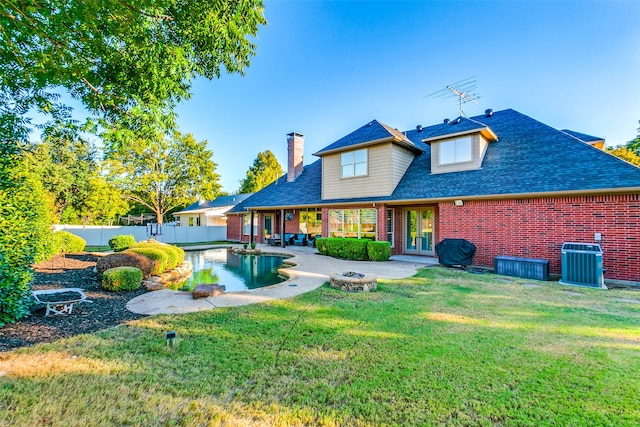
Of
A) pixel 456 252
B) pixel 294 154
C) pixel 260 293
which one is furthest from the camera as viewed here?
pixel 294 154

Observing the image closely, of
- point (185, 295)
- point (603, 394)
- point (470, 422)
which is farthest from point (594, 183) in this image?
point (185, 295)

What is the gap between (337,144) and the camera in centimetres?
1514

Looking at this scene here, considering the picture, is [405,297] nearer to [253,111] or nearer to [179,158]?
[253,111]

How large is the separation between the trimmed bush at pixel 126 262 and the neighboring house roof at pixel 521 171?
29.9 feet

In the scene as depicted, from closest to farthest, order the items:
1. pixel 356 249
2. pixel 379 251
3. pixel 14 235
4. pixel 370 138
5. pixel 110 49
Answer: pixel 14 235 → pixel 110 49 → pixel 379 251 → pixel 356 249 → pixel 370 138

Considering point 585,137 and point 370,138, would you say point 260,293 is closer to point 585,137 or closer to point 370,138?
point 370,138

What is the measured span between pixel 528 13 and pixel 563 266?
28.3 feet

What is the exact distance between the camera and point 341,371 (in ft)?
10.3

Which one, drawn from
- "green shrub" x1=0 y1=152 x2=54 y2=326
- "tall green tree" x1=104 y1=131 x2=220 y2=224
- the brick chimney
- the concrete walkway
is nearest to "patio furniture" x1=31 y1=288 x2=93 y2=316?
"green shrub" x1=0 y1=152 x2=54 y2=326

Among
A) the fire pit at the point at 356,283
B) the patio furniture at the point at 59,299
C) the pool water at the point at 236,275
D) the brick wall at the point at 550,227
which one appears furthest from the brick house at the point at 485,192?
the patio furniture at the point at 59,299

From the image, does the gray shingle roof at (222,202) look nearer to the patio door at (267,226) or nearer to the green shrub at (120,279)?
the patio door at (267,226)

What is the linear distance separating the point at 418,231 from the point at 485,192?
397 centimetres

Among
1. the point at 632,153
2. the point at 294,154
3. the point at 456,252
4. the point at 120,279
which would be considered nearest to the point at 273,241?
the point at 294,154

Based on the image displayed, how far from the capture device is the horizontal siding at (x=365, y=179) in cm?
1341
